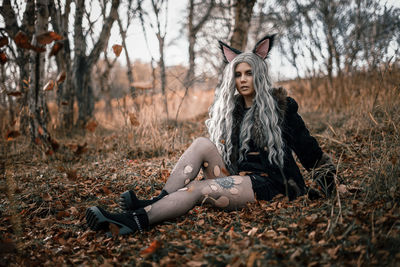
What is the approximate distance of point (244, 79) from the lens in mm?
2016

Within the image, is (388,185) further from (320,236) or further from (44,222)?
(44,222)

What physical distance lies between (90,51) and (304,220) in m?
5.29

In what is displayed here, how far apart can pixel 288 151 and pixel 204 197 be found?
2.30 feet

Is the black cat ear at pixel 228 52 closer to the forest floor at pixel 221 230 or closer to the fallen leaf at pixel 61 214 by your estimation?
the forest floor at pixel 221 230

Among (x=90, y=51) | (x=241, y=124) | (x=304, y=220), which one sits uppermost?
(x=90, y=51)

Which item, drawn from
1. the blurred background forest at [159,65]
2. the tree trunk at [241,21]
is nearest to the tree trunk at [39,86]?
the blurred background forest at [159,65]

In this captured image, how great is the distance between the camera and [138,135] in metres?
3.74

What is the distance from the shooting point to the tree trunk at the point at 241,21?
4520mm

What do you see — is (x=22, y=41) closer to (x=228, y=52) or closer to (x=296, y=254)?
(x=228, y=52)

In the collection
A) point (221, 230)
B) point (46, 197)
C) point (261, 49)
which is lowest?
point (221, 230)

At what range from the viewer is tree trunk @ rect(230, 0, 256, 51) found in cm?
452

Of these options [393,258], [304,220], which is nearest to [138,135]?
[304,220]

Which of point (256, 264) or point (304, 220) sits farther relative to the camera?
point (304, 220)

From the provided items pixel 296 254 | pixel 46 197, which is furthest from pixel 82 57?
pixel 296 254
